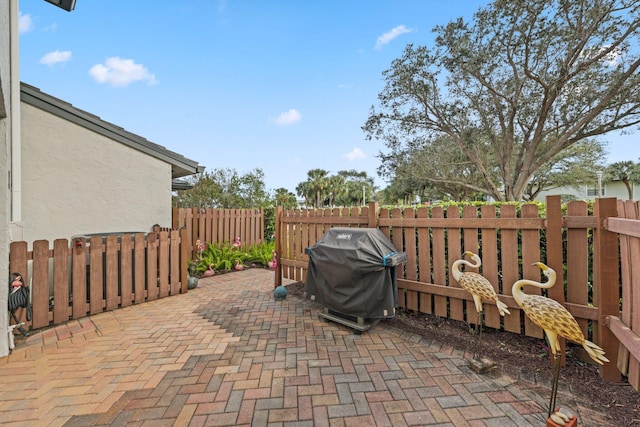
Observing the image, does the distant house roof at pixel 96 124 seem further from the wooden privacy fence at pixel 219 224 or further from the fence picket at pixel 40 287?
the fence picket at pixel 40 287

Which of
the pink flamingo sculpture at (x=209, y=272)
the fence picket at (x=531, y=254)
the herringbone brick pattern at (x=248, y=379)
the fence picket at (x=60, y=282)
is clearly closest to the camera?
the herringbone brick pattern at (x=248, y=379)

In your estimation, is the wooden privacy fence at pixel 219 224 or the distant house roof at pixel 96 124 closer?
the distant house roof at pixel 96 124

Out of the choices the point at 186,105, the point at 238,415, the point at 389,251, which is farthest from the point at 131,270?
the point at 186,105

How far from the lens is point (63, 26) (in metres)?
5.90

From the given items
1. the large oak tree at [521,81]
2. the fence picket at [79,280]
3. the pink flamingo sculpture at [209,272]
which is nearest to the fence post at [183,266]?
the pink flamingo sculpture at [209,272]

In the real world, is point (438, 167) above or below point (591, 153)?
below

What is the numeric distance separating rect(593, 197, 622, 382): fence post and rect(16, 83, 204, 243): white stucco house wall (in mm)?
7075

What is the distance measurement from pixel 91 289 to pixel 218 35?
27.2 ft

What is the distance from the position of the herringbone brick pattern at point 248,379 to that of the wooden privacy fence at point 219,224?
398 cm

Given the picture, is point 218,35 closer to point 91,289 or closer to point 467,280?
point 91,289

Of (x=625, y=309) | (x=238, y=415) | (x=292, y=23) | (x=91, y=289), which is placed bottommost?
(x=238, y=415)

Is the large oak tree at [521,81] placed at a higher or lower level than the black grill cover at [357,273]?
higher

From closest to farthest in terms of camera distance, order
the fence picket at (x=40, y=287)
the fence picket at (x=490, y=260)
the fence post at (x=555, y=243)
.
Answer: the fence post at (x=555, y=243) → the fence picket at (x=490, y=260) → the fence picket at (x=40, y=287)

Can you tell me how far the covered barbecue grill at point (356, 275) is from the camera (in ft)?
10.2
